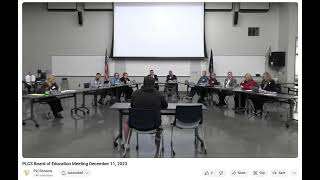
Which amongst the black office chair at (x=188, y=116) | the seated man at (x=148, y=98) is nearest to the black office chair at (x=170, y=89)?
the black office chair at (x=188, y=116)

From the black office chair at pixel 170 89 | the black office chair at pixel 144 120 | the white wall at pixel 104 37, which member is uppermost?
the white wall at pixel 104 37

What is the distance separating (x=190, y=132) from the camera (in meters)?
5.50

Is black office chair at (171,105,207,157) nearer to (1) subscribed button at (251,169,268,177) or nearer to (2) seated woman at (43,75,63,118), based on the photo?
(1) subscribed button at (251,169,268,177)

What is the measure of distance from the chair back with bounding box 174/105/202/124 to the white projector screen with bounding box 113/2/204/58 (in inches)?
322

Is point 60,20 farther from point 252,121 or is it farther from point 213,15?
point 252,121

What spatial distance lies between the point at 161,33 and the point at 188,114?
846 cm

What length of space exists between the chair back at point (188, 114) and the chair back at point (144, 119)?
42cm

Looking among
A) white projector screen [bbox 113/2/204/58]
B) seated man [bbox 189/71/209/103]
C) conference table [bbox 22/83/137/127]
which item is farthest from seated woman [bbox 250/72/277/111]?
white projector screen [bbox 113/2/204/58]

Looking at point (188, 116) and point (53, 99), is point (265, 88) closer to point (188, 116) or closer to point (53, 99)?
point (188, 116)

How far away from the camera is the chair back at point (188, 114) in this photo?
416 cm

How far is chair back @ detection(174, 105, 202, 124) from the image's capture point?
4.16 meters

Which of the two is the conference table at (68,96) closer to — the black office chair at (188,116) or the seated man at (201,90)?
the seated man at (201,90)

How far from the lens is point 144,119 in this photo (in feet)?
12.6
